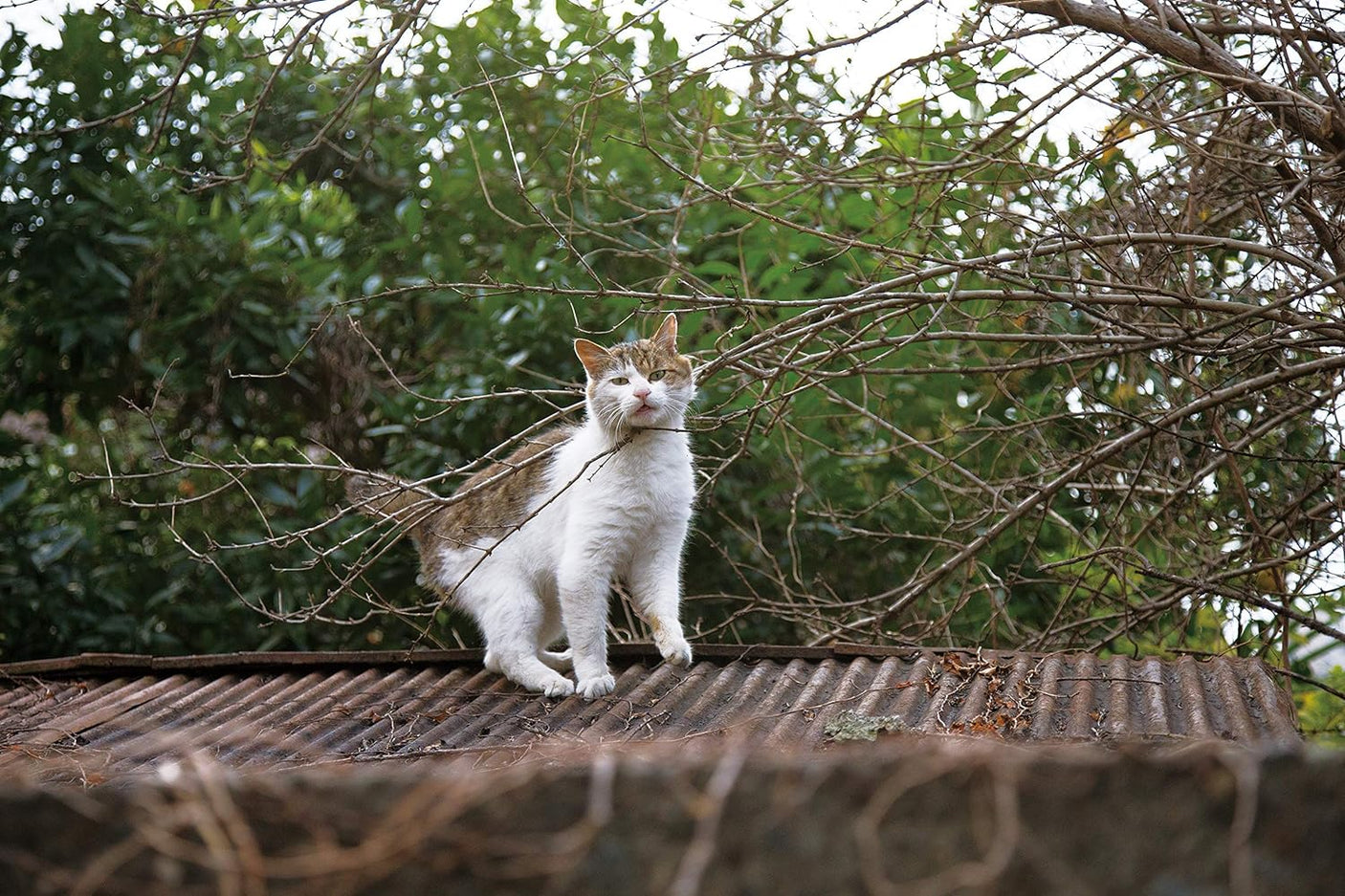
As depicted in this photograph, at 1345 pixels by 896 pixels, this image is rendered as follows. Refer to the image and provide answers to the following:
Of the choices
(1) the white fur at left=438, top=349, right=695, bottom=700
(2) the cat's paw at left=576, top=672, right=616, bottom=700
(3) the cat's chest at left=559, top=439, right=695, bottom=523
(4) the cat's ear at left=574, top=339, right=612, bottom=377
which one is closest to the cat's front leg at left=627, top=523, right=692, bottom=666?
(1) the white fur at left=438, top=349, right=695, bottom=700

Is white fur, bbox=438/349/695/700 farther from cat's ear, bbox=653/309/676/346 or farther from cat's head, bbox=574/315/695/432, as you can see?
cat's ear, bbox=653/309/676/346

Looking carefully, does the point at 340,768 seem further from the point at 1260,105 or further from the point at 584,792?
the point at 1260,105

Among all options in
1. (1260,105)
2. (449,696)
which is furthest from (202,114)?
(1260,105)

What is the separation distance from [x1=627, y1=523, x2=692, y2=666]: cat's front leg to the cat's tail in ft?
2.75

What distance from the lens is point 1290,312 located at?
3.74 metres

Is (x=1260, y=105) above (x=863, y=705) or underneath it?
above

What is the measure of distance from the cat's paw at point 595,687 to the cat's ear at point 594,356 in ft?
3.58

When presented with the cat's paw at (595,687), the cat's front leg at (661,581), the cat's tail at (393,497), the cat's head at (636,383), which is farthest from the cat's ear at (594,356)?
the cat's paw at (595,687)

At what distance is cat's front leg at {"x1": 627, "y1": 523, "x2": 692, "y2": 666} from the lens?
4359 millimetres

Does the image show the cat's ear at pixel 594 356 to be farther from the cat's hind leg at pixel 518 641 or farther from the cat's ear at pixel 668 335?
the cat's hind leg at pixel 518 641

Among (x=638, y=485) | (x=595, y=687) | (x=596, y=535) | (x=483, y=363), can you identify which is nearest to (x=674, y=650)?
(x=595, y=687)

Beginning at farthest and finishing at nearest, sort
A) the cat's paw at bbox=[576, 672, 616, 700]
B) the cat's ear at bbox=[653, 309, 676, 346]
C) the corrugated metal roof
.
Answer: the cat's ear at bbox=[653, 309, 676, 346]
the cat's paw at bbox=[576, 672, 616, 700]
the corrugated metal roof

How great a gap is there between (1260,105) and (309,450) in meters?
6.24

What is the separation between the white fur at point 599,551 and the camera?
4172 millimetres
